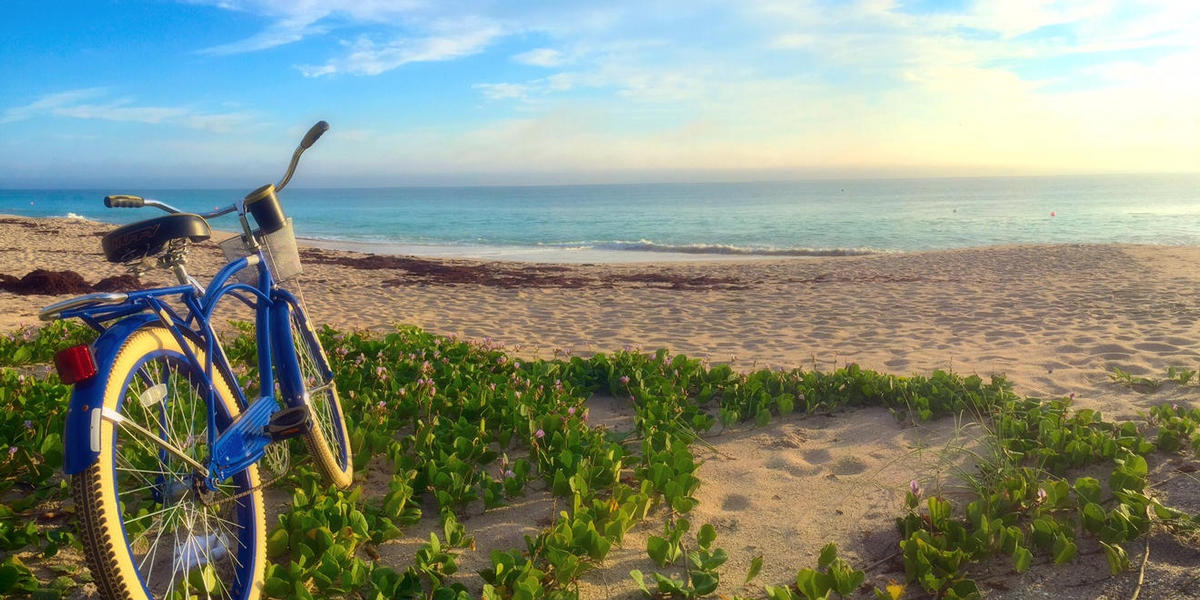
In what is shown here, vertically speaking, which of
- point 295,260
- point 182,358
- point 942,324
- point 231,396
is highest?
point 295,260

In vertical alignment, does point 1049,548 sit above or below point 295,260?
below

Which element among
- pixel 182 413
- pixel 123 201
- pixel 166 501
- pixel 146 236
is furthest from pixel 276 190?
pixel 166 501

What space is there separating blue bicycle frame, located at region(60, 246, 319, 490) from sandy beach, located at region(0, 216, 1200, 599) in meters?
0.94

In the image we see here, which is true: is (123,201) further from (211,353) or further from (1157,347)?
(1157,347)

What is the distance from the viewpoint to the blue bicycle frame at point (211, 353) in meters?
1.95

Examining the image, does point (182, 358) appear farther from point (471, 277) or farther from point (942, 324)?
point (471, 277)

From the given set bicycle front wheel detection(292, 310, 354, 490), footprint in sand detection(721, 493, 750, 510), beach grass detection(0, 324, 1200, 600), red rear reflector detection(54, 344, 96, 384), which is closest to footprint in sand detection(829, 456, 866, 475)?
beach grass detection(0, 324, 1200, 600)

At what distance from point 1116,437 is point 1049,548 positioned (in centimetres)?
155

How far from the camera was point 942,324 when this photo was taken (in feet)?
31.7

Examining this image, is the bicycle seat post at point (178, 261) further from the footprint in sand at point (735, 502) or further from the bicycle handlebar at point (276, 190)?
the footprint in sand at point (735, 502)

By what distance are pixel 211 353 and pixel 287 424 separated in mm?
427

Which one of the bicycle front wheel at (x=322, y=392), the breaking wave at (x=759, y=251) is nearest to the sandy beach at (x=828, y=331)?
the bicycle front wheel at (x=322, y=392)

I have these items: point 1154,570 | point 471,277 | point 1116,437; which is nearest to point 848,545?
point 1154,570

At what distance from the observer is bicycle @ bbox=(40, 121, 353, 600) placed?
1.96m
